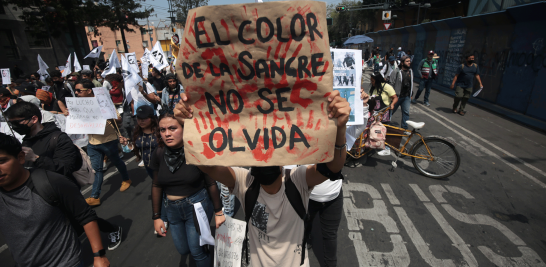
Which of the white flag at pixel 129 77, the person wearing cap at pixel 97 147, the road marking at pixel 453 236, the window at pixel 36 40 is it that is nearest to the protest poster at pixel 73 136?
the person wearing cap at pixel 97 147

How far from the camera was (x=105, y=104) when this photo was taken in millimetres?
4426

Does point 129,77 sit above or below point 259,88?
below

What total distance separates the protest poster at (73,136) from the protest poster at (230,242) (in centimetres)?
370

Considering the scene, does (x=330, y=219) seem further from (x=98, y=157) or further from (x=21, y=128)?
(x=98, y=157)

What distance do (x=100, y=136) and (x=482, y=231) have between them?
6.02 m

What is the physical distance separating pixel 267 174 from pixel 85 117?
4001mm

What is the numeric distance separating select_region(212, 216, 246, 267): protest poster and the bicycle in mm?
3774

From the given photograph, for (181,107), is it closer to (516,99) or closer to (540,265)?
(540,265)

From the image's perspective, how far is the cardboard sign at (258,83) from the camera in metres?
1.24

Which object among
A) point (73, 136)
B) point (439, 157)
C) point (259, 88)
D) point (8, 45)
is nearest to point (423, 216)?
point (439, 157)

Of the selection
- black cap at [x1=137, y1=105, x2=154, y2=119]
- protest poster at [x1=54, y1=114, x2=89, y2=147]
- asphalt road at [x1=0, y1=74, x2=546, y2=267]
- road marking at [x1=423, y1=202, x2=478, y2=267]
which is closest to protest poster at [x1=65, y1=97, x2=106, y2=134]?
protest poster at [x1=54, y1=114, x2=89, y2=147]

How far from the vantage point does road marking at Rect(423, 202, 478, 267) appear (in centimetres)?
313

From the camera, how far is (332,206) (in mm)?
2699

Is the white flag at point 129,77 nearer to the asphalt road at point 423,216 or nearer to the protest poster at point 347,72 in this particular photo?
the asphalt road at point 423,216
